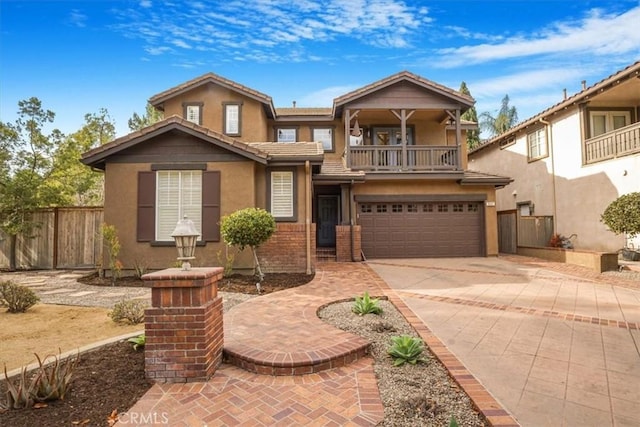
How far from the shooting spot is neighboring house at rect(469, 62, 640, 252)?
37.4 feet

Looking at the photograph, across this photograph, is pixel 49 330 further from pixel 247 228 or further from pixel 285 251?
pixel 285 251

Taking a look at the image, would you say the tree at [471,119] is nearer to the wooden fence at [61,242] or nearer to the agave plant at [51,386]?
the wooden fence at [61,242]

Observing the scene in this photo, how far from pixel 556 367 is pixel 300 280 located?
587 cm

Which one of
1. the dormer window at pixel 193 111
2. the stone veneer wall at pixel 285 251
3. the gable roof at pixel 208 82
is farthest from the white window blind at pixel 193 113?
the stone veneer wall at pixel 285 251

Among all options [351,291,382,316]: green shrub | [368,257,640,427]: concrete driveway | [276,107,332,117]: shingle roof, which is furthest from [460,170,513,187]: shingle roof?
[351,291,382,316]: green shrub

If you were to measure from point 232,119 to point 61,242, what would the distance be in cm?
771

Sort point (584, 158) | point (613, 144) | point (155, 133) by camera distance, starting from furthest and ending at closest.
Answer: point (584, 158)
point (613, 144)
point (155, 133)

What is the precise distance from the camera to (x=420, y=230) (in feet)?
42.7

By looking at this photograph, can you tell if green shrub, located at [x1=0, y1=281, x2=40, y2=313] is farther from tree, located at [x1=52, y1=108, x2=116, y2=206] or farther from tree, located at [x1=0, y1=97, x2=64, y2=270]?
tree, located at [x1=52, y1=108, x2=116, y2=206]

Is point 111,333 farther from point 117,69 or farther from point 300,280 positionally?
point 117,69

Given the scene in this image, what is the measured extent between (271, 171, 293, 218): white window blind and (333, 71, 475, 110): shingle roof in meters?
5.40

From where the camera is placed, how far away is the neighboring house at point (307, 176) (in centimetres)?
911

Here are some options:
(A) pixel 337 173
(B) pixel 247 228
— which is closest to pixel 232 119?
(A) pixel 337 173

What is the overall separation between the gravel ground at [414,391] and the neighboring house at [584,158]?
12330 millimetres
